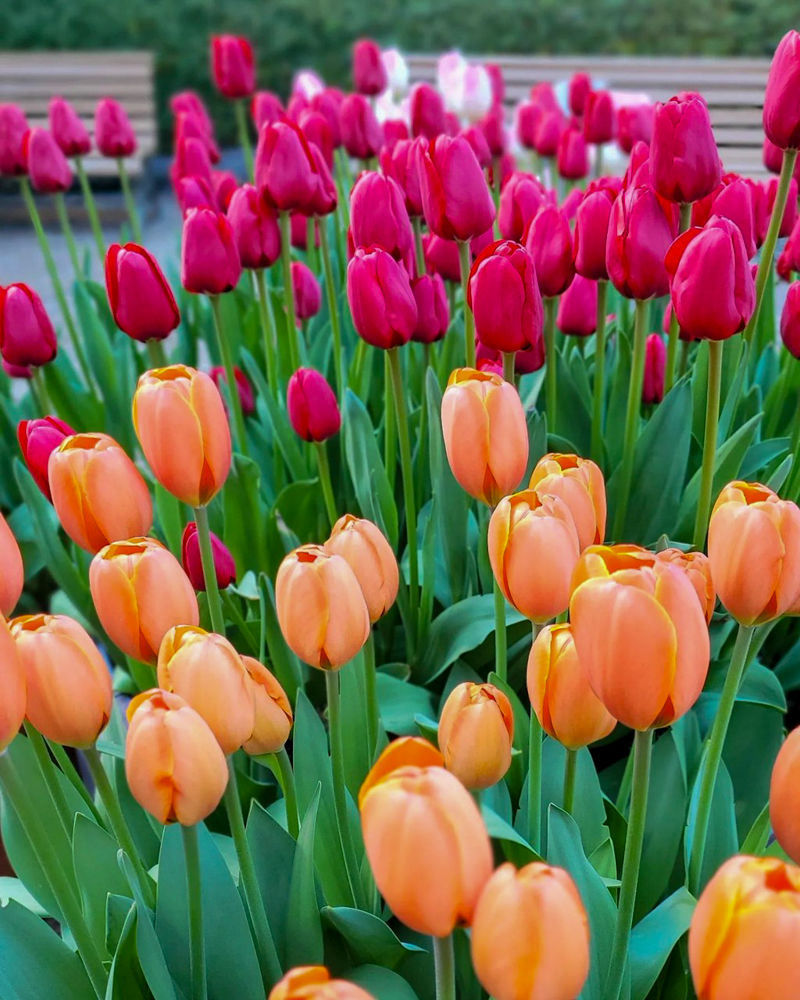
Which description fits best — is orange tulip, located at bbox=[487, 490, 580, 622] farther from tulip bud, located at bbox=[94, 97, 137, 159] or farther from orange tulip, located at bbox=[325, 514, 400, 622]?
tulip bud, located at bbox=[94, 97, 137, 159]

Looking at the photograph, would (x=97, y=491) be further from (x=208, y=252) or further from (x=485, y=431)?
(x=208, y=252)

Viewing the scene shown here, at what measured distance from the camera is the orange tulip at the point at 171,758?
0.39 meters

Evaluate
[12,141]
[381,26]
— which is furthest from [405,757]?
[381,26]

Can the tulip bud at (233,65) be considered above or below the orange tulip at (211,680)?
above

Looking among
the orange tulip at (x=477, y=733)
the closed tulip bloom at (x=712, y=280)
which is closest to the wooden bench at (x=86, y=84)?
the closed tulip bloom at (x=712, y=280)

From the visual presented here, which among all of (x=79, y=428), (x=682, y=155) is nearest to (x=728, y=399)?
(x=682, y=155)

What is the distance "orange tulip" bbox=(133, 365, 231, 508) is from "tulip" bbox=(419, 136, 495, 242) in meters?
0.32

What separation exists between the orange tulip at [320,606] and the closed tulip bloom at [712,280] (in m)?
0.32

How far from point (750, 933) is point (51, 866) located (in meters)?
0.33

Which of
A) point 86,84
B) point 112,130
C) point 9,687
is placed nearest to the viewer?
point 9,687

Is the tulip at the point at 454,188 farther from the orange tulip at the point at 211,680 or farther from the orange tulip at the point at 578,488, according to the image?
the orange tulip at the point at 211,680

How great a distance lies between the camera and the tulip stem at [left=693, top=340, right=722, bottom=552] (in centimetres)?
71

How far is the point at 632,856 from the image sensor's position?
1.47 ft

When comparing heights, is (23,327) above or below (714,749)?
above
